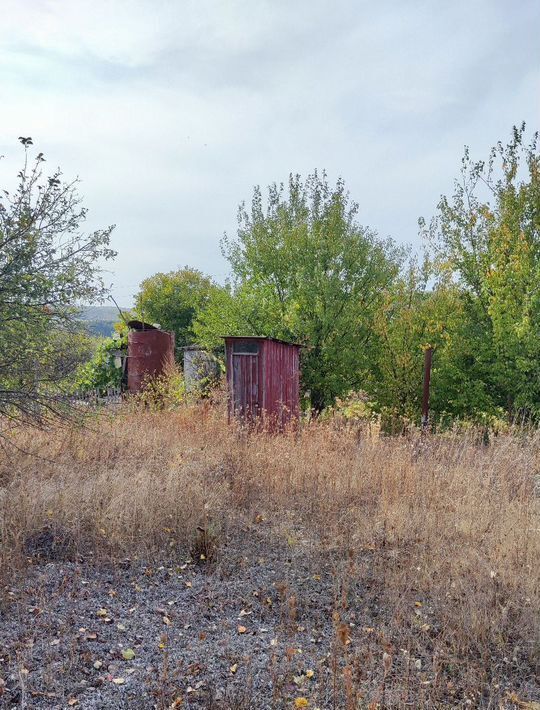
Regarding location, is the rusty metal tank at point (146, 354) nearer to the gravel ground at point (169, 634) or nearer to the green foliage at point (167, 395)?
the green foliage at point (167, 395)

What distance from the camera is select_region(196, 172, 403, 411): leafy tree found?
1446 cm

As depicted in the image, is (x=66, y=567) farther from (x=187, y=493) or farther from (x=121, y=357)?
(x=121, y=357)

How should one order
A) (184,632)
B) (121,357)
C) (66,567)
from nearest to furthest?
(184,632)
(66,567)
(121,357)

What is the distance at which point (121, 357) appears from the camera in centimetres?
1755

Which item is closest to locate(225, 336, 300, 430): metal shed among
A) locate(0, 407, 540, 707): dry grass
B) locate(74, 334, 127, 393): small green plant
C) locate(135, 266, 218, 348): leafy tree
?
locate(0, 407, 540, 707): dry grass

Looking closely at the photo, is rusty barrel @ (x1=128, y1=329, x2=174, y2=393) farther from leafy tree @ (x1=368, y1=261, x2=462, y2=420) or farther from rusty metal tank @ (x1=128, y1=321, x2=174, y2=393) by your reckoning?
leafy tree @ (x1=368, y1=261, x2=462, y2=420)

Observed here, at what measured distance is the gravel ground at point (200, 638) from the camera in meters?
2.96

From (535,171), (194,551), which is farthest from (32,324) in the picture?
(535,171)

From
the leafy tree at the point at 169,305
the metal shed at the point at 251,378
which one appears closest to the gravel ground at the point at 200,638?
the metal shed at the point at 251,378

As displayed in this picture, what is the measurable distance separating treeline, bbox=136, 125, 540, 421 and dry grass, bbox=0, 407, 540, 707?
18.8ft

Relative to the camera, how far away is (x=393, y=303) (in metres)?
15.2

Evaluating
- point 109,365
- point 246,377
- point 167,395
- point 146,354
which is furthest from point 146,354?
point 246,377

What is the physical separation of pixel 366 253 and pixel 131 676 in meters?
12.9

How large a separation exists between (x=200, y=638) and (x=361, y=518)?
2.36m
